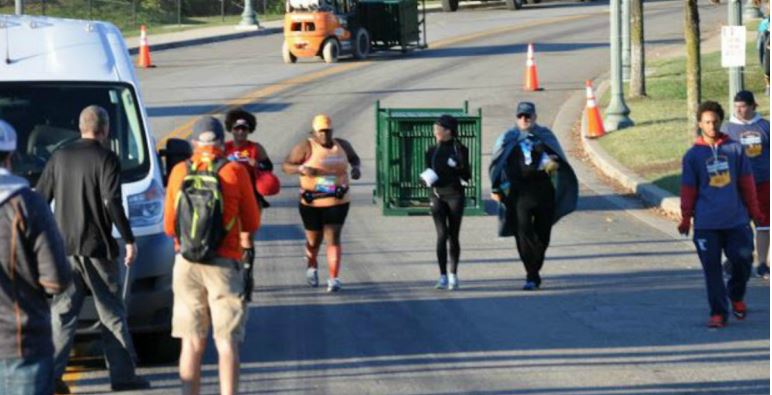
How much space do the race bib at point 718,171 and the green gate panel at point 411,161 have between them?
6.87m

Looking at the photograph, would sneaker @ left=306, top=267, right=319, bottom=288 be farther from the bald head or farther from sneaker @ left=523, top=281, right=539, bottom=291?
the bald head

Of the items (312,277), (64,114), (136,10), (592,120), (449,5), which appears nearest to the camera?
(64,114)

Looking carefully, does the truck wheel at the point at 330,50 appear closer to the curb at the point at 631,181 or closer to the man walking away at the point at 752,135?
the curb at the point at 631,181

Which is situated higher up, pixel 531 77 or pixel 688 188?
pixel 531 77

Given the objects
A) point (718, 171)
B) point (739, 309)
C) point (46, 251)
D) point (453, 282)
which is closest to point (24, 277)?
point (46, 251)

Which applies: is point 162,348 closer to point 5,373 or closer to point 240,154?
point 240,154

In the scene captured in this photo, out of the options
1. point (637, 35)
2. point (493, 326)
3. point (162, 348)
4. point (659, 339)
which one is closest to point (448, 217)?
point (493, 326)

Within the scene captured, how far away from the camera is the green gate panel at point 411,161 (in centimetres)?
1891

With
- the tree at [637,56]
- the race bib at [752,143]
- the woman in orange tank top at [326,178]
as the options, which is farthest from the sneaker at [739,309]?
the tree at [637,56]

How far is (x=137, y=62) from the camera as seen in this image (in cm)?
3856

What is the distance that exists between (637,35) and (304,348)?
18.8 meters

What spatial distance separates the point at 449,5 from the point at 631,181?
3630 centimetres

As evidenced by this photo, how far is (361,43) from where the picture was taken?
129 ft

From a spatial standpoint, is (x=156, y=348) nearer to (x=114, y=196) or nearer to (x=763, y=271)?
(x=114, y=196)
